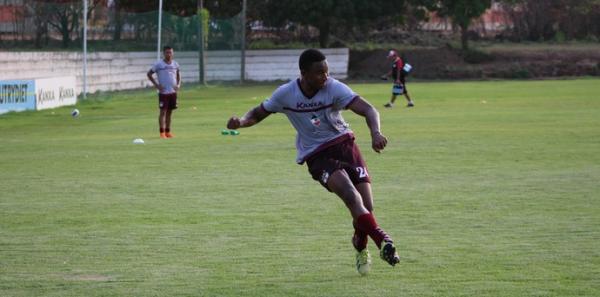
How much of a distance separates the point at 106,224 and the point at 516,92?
1340 inches

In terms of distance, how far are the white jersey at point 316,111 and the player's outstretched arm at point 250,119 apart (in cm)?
26

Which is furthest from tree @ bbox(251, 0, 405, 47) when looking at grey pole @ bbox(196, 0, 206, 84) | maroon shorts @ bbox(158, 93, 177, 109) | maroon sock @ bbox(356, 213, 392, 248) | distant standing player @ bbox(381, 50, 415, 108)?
maroon sock @ bbox(356, 213, 392, 248)

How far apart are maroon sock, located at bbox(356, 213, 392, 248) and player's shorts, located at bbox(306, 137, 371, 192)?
0.49m

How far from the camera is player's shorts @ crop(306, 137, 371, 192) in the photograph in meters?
8.98

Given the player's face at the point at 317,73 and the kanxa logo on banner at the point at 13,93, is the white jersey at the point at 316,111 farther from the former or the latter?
Result: the kanxa logo on banner at the point at 13,93

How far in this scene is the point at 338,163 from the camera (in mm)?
9023

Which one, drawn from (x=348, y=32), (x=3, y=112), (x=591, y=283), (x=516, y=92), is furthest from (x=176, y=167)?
(x=348, y=32)

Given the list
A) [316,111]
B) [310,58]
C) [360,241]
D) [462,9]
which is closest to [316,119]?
[316,111]

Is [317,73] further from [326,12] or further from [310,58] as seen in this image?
[326,12]

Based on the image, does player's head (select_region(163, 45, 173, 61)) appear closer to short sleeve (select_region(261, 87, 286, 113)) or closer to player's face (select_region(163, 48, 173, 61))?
player's face (select_region(163, 48, 173, 61))

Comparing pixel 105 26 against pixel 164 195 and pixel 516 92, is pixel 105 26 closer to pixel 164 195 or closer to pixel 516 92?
pixel 516 92

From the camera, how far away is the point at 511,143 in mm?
21078

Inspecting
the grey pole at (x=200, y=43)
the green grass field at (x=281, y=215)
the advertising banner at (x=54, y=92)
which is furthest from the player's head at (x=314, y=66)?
the grey pole at (x=200, y=43)

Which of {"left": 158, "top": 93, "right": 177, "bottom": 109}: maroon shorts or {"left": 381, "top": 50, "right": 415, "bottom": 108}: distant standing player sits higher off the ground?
{"left": 158, "top": 93, "right": 177, "bottom": 109}: maroon shorts
